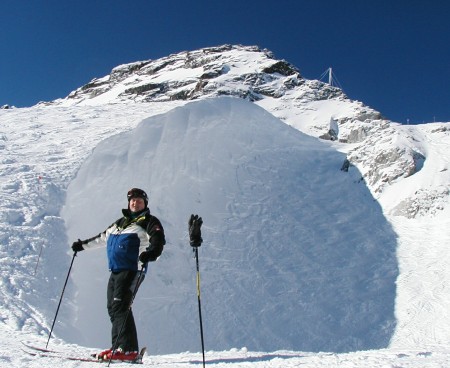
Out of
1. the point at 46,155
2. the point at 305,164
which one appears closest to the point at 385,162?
the point at 305,164

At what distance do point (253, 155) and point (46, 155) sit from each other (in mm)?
8436

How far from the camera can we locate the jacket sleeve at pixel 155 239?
5.23m

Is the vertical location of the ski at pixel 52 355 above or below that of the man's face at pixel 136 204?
below

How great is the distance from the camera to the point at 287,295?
42.6 ft

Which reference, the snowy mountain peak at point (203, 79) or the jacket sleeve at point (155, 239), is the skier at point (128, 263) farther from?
the snowy mountain peak at point (203, 79)

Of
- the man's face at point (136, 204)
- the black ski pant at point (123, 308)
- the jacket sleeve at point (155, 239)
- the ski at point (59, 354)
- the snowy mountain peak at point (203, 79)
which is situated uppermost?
the snowy mountain peak at point (203, 79)

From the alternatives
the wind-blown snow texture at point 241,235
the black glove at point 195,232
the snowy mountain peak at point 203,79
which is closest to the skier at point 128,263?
the black glove at point 195,232

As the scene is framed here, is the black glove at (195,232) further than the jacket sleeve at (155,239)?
Yes

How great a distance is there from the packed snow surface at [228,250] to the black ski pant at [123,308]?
43cm

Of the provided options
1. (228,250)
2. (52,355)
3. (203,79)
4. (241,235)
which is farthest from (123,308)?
(203,79)

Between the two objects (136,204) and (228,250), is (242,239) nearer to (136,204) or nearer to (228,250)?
(228,250)

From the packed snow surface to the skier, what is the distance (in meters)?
0.42

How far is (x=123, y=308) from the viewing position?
214 inches

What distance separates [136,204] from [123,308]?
3.90ft
